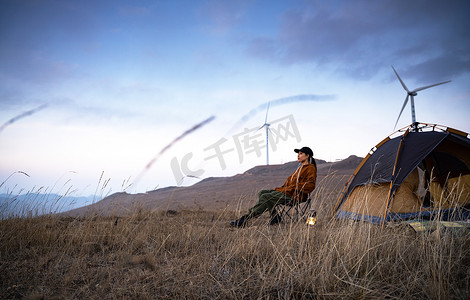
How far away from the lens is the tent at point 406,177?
4.50 meters

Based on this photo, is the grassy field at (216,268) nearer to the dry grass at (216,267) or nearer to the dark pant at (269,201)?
the dry grass at (216,267)

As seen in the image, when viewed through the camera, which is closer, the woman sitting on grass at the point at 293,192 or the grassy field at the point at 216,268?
the grassy field at the point at 216,268

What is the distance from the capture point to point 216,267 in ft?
7.72

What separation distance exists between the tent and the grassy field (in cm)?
163

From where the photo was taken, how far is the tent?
450 cm

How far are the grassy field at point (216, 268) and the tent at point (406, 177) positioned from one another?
64.0 inches

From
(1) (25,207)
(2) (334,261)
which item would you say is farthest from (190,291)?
(1) (25,207)

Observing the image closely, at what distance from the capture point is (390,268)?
226 centimetres

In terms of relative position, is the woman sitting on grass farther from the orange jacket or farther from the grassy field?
the grassy field

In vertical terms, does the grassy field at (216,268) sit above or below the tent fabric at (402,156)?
below

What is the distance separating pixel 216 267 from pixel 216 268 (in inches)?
0.7

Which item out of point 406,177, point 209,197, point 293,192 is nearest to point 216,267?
point 293,192

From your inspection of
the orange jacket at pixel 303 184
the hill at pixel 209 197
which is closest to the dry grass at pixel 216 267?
the hill at pixel 209 197

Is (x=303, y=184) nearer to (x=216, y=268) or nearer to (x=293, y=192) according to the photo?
(x=293, y=192)
